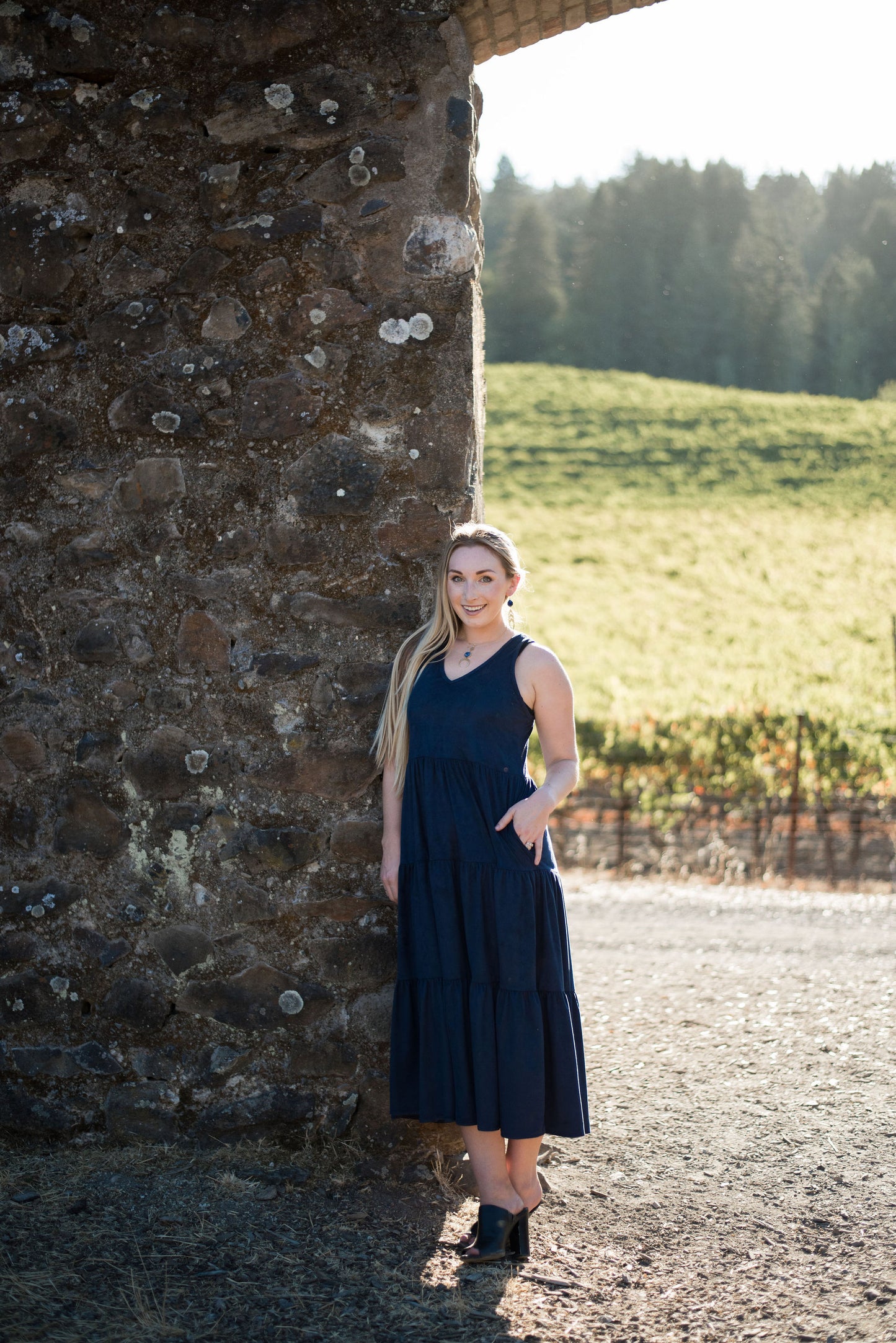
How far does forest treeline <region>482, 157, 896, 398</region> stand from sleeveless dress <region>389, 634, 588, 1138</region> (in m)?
35.4

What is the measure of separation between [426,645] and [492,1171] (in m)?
1.37

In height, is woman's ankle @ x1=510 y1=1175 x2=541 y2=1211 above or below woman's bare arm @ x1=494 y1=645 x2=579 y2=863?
below

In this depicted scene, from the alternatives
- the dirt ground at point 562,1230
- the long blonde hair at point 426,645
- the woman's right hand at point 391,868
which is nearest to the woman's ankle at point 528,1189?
the dirt ground at point 562,1230

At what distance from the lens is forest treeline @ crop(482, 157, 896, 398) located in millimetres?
36562

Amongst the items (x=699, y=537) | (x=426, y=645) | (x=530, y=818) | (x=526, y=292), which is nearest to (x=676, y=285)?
(x=526, y=292)

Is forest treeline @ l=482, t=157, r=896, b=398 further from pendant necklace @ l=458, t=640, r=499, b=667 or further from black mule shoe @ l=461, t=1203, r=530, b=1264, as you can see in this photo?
black mule shoe @ l=461, t=1203, r=530, b=1264

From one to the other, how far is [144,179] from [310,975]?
2.40 metres

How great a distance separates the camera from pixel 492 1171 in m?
2.80

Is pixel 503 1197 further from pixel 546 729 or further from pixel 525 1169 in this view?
pixel 546 729

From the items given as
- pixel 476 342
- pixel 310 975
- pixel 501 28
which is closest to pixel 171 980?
pixel 310 975

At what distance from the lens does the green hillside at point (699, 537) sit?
16.7 meters

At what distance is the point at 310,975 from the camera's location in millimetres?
3244

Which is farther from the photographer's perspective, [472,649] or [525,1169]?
[472,649]

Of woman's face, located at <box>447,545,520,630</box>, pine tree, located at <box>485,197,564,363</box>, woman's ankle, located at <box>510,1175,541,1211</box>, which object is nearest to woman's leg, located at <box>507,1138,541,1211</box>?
woman's ankle, located at <box>510,1175,541,1211</box>
